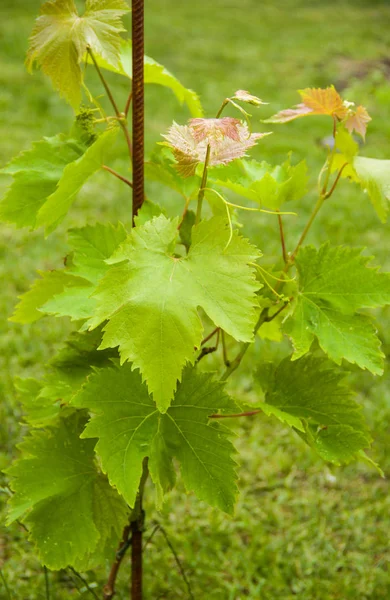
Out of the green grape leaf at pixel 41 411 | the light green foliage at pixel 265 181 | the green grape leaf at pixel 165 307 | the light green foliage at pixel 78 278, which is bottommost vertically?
the green grape leaf at pixel 41 411

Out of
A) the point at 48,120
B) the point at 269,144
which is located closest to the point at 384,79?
the point at 269,144

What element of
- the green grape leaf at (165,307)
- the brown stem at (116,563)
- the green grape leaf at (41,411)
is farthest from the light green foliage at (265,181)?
the brown stem at (116,563)

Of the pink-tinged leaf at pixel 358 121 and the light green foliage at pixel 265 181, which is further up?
the pink-tinged leaf at pixel 358 121

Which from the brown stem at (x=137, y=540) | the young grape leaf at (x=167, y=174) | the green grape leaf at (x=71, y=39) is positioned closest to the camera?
the green grape leaf at (x=71, y=39)

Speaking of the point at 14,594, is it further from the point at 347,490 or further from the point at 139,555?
the point at 347,490

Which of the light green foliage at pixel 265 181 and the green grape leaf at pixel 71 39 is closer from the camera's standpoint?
the green grape leaf at pixel 71 39

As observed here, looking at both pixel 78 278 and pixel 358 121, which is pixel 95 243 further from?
pixel 358 121

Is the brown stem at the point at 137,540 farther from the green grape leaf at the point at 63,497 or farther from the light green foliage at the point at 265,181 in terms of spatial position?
the light green foliage at the point at 265,181

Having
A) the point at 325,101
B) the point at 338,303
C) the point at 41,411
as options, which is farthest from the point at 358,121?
the point at 41,411
